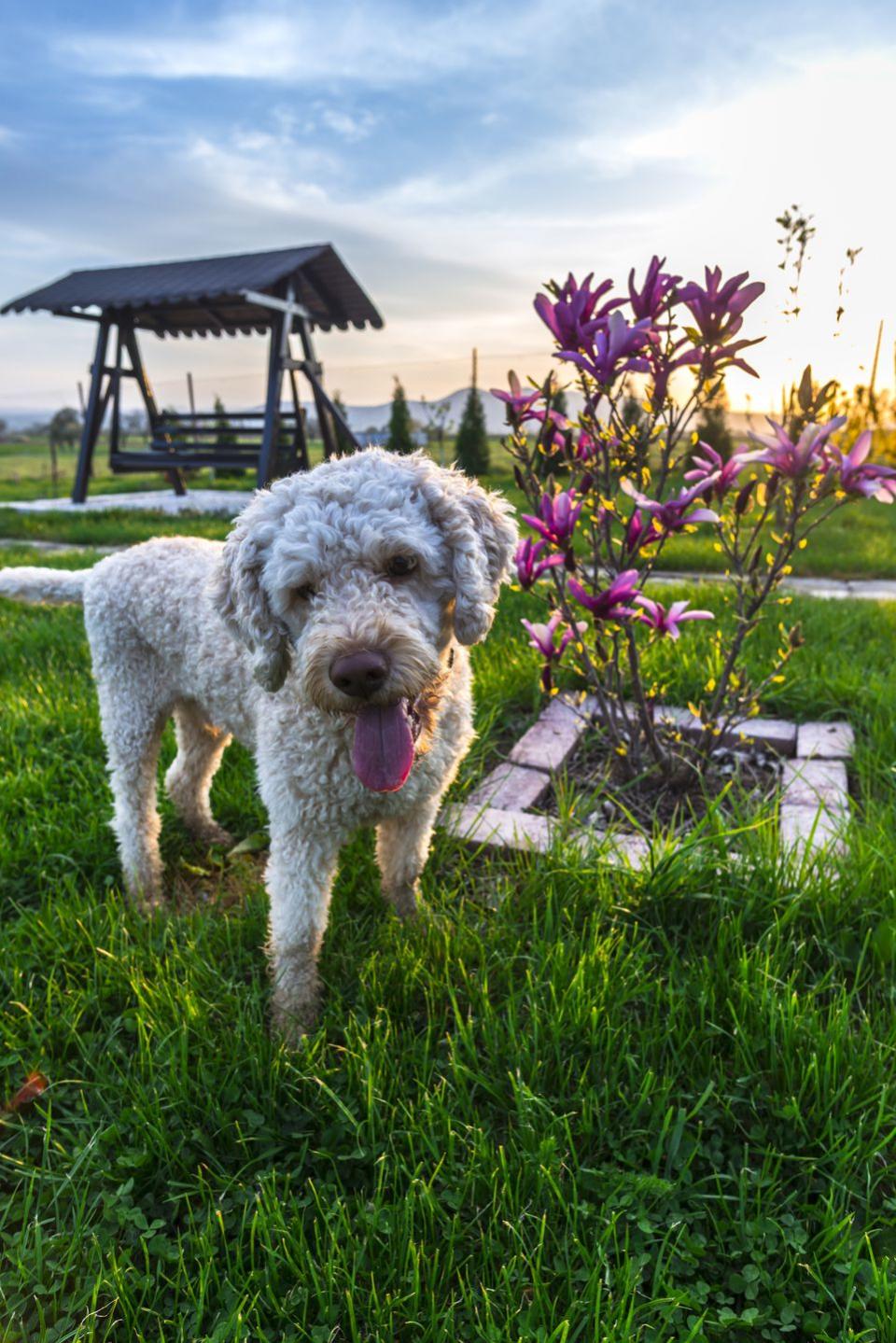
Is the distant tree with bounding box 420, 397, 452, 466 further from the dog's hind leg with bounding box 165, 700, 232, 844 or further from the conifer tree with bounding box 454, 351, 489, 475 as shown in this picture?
the dog's hind leg with bounding box 165, 700, 232, 844

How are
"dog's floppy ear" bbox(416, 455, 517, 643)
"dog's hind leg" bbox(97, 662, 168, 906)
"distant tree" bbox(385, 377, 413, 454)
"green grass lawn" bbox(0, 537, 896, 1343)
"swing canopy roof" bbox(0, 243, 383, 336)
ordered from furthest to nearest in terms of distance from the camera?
"distant tree" bbox(385, 377, 413, 454), "swing canopy roof" bbox(0, 243, 383, 336), "dog's hind leg" bbox(97, 662, 168, 906), "dog's floppy ear" bbox(416, 455, 517, 643), "green grass lawn" bbox(0, 537, 896, 1343)

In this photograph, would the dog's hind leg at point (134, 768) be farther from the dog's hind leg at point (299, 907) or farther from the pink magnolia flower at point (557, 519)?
the pink magnolia flower at point (557, 519)

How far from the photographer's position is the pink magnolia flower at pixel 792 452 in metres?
2.55

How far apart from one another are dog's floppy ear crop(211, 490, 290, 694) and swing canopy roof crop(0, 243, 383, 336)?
10094 mm

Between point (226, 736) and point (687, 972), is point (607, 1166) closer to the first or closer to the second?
point (687, 972)

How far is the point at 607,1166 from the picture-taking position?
1.80m

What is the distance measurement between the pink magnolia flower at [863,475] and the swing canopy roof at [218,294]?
1018cm

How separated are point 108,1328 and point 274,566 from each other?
1.60 m

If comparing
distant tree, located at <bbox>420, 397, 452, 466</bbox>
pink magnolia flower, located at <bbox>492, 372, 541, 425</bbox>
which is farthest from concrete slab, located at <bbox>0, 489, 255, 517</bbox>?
pink magnolia flower, located at <bbox>492, 372, 541, 425</bbox>

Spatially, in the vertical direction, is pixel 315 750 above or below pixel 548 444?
below

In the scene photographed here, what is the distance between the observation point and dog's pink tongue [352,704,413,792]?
1958 mm

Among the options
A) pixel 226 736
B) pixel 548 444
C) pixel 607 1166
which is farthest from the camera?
pixel 226 736

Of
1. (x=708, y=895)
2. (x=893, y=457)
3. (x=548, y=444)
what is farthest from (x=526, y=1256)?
(x=893, y=457)

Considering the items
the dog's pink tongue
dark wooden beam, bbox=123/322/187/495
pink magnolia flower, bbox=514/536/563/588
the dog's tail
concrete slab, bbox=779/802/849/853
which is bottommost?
concrete slab, bbox=779/802/849/853
